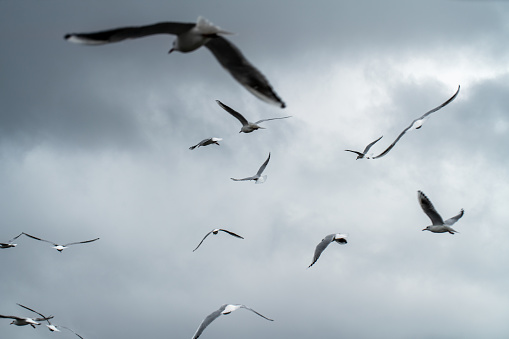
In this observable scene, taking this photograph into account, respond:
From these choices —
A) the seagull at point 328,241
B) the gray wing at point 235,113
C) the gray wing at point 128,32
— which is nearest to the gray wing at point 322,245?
the seagull at point 328,241

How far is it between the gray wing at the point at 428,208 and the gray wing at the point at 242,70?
606 inches

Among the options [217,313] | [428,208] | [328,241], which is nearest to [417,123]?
[428,208]

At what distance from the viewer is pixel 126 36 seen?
7.57 m

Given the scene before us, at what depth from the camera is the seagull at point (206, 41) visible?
7248mm

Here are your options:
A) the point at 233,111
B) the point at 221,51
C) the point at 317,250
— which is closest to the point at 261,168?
the point at 233,111

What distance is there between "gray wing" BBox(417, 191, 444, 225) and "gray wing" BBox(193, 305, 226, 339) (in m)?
8.29

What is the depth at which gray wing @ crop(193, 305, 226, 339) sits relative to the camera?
18789 millimetres

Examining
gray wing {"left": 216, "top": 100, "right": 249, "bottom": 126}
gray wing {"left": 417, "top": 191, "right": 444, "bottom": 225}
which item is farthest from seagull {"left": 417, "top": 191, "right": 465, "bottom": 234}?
Answer: gray wing {"left": 216, "top": 100, "right": 249, "bottom": 126}

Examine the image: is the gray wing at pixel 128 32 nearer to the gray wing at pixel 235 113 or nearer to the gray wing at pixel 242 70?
the gray wing at pixel 242 70

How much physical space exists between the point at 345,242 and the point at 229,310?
15.6ft

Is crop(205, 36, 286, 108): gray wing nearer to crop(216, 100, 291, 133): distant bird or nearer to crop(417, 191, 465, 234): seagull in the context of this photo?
crop(417, 191, 465, 234): seagull

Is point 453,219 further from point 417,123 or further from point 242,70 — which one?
point 242,70

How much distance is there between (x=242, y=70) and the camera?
25.6 feet

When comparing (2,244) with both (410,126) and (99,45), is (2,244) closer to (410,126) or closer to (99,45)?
(410,126)
